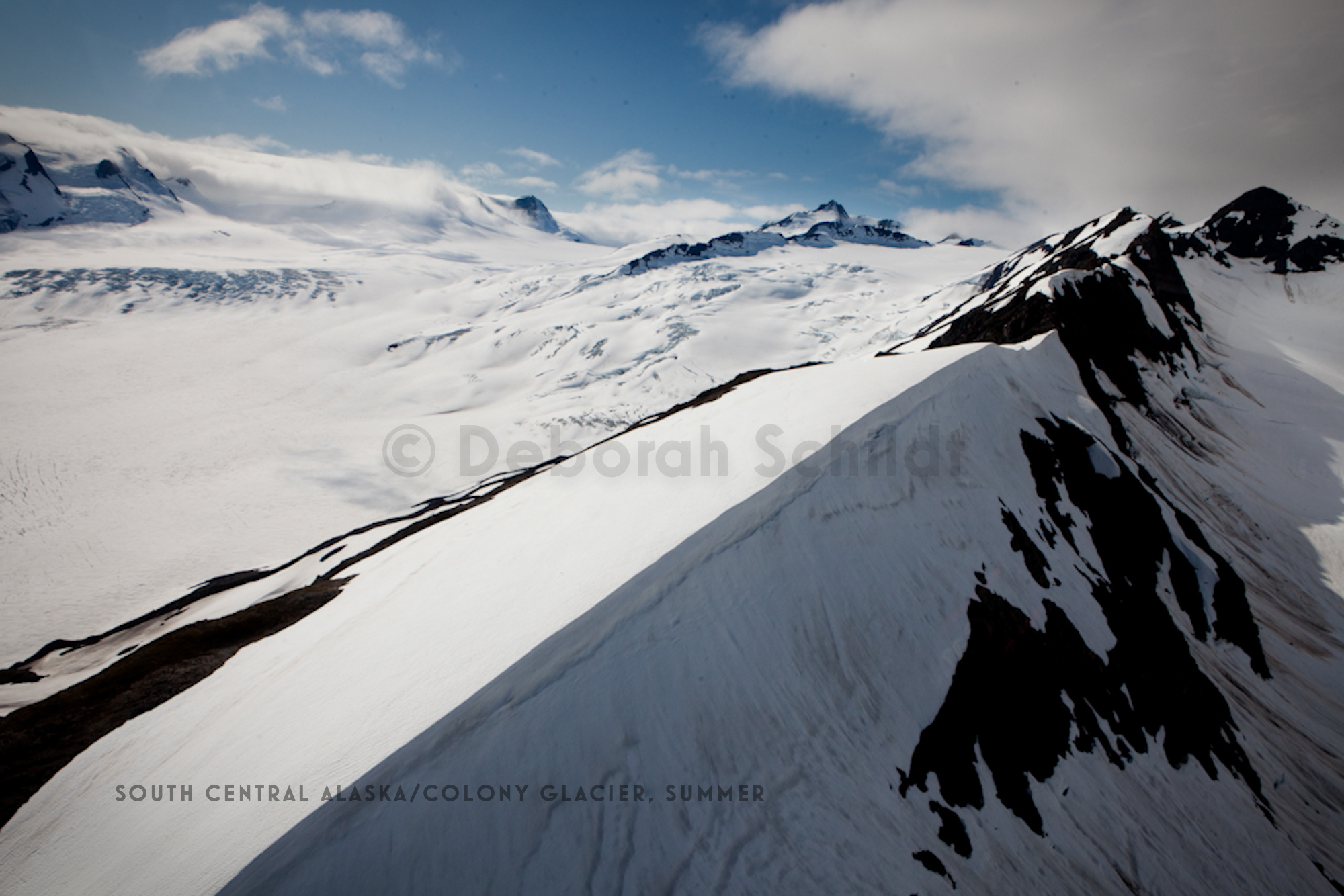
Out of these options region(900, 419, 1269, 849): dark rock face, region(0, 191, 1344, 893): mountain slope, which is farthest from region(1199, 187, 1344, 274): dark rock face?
region(900, 419, 1269, 849): dark rock face

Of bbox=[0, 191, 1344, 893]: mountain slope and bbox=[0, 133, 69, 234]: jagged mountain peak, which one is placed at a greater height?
bbox=[0, 133, 69, 234]: jagged mountain peak

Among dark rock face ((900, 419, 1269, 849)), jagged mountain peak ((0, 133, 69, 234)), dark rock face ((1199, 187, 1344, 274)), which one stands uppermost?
jagged mountain peak ((0, 133, 69, 234))

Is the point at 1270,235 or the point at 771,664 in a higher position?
the point at 1270,235

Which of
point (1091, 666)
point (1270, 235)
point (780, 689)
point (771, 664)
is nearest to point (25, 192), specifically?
point (771, 664)

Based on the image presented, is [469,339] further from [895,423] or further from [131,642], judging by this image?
[895,423]

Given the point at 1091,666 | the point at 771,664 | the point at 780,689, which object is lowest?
the point at 1091,666

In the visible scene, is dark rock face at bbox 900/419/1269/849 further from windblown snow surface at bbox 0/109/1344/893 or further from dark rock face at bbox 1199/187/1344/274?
dark rock face at bbox 1199/187/1344/274

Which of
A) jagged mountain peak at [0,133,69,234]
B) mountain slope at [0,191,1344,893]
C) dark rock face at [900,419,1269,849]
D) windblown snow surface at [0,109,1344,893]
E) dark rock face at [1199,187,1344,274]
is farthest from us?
jagged mountain peak at [0,133,69,234]

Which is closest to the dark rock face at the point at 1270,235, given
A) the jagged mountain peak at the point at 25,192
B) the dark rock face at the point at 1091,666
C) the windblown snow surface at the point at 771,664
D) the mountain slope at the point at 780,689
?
the windblown snow surface at the point at 771,664

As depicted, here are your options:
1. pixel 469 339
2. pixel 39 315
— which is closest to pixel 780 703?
pixel 469 339

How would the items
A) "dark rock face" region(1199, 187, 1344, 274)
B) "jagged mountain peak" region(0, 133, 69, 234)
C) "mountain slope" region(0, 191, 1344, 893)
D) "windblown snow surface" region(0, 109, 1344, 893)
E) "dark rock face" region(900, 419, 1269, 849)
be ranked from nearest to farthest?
"mountain slope" region(0, 191, 1344, 893)
"windblown snow surface" region(0, 109, 1344, 893)
"dark rock face" region(900, 419, 1269, 849)
"dark rock face" region(1199, 187, 1344, 274)
"jagged mountain peak" region(0, 133, 69, 234)

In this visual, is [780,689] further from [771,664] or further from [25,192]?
[25,192]

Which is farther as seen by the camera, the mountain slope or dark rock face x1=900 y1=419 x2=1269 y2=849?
dark rock face x1=900 y1=419 x2=1269 y2=849
